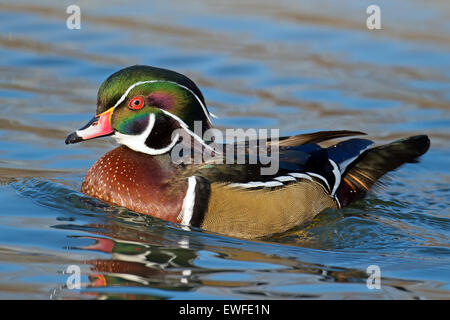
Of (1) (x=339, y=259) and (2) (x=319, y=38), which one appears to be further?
(2) (x=319, y=38)

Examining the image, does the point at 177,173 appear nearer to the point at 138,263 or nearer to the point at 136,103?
the point at 136,103

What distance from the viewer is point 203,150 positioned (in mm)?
7066

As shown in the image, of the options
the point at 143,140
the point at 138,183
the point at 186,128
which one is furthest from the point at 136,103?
the point at 138,183

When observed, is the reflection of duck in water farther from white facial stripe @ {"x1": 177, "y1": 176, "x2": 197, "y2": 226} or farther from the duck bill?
the duck bill

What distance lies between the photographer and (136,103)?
7.01m

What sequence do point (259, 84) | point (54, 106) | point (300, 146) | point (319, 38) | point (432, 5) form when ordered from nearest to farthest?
point (300, 146) → point (54, 106) → point (259, 84) → point (319, 38) → point (432, 5)

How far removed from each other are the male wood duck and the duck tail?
2.48 feet

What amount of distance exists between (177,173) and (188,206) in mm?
337

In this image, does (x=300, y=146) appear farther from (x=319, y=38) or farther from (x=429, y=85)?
(x=319, y=38)

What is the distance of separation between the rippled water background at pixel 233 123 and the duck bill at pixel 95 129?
1.97 ft

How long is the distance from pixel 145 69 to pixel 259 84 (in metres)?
5.02

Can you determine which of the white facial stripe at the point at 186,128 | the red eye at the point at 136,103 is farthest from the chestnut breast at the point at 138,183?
the red eye at the point at 136,103

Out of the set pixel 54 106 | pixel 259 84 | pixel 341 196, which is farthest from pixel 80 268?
pixel 259 84

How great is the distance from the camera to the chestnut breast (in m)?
6.79
